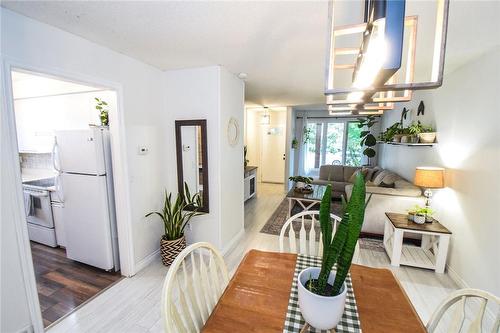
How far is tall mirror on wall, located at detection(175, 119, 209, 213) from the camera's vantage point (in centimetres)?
266

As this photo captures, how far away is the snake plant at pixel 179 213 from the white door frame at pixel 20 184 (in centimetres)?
34

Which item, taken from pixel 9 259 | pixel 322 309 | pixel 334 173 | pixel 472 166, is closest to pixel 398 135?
pixel 472 166

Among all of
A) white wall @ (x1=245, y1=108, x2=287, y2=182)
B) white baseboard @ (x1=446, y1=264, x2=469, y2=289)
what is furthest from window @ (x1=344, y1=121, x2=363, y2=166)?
white baseboard @ (x1=446, y1=264, x2=469, y2=289)

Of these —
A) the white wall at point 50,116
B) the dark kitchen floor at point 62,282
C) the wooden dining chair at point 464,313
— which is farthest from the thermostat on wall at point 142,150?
the wooden dining chair at point 464,313

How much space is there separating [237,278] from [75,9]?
194cm

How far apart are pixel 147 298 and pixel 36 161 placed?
3.20 metres

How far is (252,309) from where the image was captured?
1.00m

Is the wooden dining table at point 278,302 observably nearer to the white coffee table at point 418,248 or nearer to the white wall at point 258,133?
the white coffee table at point 418,248

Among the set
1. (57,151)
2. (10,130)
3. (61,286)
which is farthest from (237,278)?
(57,151)

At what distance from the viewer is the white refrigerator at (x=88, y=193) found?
2289 millimetres

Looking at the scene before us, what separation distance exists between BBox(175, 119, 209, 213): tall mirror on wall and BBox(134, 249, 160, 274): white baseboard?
771 mm

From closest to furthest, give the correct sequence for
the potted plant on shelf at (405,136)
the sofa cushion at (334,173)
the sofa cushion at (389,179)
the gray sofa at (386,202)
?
the gray sofa at (386,202) < the potted plant on shelf at (405,136) < the sofa cushion at (389,179) < the sofa cushion at (334,173)

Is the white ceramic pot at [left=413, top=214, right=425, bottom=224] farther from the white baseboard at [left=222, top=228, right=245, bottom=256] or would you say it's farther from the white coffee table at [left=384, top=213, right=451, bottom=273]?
the white baseboard at [left=222, top=228, right=245, bottom=256]

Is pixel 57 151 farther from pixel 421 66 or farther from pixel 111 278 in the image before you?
pixel 421 66
